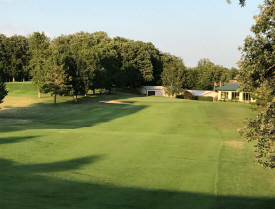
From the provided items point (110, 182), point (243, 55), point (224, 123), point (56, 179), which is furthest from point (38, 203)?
point (224, 123)

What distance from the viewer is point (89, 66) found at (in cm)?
5297

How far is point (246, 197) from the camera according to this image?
34.8 ft

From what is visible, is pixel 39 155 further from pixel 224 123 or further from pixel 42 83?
pixel 42 83

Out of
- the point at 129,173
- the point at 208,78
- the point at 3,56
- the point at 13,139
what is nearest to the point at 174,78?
the point at 208,78

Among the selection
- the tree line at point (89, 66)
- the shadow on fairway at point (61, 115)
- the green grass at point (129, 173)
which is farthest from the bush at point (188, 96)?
the green grass at point (129, 173)

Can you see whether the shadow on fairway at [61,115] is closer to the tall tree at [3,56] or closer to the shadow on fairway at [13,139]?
the shadow on fairway at [13,139]

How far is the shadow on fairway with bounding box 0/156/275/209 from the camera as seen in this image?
8672 millimetres

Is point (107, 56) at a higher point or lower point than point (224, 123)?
higher

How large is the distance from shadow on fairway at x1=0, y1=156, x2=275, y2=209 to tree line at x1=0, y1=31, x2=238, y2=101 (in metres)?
36.6

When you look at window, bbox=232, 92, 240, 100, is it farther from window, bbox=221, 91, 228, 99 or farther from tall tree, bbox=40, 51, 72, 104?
tall tree, bbox=40, 51, 72, 104

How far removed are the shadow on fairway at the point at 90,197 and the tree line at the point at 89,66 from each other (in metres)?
36.6

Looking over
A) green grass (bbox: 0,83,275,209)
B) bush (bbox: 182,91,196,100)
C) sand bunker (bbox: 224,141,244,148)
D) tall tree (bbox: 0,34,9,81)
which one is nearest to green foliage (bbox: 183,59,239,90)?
bush (bbox: 182,91,196,100)

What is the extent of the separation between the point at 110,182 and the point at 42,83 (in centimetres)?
3836

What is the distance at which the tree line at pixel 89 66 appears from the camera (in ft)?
155
